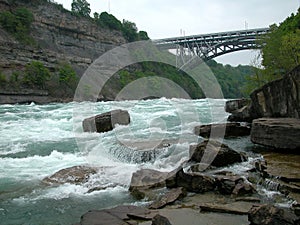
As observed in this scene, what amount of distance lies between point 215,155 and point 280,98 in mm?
4178

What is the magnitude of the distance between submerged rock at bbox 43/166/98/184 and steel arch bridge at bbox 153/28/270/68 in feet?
108

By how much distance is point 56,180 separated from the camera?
6.50m

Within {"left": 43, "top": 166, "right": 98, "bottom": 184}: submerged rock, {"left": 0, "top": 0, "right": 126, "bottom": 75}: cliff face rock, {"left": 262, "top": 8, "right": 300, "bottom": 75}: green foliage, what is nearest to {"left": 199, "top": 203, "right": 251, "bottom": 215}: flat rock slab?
{"left": 43, "top": 166, "right": 98, "bottom": 184}: submerged rock

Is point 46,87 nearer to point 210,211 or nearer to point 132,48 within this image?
point 132,48

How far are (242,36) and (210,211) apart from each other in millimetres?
37169

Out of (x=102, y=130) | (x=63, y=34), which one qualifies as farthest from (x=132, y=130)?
(x=63, y=34)

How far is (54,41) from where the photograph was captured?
46.4 metres

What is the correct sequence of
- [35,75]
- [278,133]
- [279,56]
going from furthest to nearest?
[35,75] < [279,56] < [278,133]

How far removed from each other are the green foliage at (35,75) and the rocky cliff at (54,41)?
1542 mm

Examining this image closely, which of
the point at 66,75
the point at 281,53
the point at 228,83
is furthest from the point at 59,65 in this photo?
the point at 228,83

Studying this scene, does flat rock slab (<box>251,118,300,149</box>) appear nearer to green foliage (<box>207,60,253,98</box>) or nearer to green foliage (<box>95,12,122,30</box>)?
green foliage (<box>95,12,122,30</box>)

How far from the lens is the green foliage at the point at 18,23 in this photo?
39281 millimetres

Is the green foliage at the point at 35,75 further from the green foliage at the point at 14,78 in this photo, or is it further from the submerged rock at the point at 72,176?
the submerged rock at the point at 72,176

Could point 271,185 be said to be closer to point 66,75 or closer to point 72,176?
point 72,176
